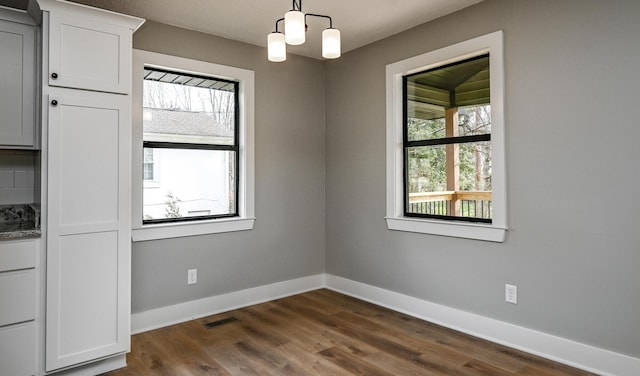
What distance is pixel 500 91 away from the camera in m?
2.76

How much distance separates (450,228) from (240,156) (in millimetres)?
1998

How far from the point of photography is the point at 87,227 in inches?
92.4

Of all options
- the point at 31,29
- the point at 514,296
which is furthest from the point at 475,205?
the point at 31,29

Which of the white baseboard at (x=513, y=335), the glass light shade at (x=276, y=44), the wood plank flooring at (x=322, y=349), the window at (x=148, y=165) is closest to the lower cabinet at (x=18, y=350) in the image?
the wood plank flooring at (x=322, y=349)

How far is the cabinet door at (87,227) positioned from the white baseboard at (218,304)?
0.65m

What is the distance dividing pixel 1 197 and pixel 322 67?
3059mm

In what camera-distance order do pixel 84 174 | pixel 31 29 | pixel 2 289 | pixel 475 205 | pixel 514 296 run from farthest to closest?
pixel 475 205
pixel 514 296
pixel 31 29
pixel 84 174
pixel 2 289

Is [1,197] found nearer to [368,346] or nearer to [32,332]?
[32,332]

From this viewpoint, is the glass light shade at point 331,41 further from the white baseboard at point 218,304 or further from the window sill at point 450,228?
the white baseboard at point 218,304

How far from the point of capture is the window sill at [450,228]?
9.24ft

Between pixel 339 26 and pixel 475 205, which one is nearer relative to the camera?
pixel 475 205

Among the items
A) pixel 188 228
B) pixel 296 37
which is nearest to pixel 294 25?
pixel 296 37

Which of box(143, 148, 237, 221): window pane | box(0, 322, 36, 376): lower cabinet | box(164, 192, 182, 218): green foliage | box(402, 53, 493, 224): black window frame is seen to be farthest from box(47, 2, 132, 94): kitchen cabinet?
box(402, 53, 493, 224): black window frame

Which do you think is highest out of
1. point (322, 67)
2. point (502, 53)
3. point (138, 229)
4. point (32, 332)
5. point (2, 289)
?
point (322, 67)
